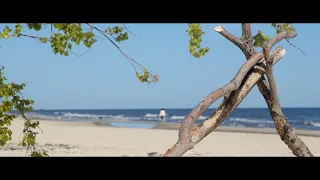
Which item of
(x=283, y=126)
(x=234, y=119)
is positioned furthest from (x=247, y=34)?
(x=234, y=119)

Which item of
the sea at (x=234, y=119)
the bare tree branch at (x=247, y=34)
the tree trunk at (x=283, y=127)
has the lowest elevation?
the tree trunk at (x=283, y=127)

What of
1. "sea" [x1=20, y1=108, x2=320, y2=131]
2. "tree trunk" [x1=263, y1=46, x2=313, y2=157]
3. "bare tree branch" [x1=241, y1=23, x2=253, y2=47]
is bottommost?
"tree trunk" [x1=263, y1=46, x2=313, y2=157]

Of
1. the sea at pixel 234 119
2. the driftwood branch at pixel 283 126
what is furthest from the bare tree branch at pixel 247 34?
the sea at pixel 234 119

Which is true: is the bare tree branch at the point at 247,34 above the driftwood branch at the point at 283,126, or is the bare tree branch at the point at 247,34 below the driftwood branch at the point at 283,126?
above

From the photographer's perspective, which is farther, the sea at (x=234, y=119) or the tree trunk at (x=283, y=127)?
the sea at (x=234, y=119)

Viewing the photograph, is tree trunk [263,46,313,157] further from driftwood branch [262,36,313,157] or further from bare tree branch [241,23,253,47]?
bare tree branch [241,23,253,47]

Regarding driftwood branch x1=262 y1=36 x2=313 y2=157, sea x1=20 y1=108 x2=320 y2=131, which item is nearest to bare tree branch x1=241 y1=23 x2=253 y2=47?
driftwood branch x1=262 y1=36 x2=313 y2=157

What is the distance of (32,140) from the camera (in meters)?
3.75

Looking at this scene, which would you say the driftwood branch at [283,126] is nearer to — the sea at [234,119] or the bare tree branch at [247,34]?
the bare tree branch at [247,34]

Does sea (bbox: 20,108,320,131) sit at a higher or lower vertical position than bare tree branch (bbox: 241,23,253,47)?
higher
